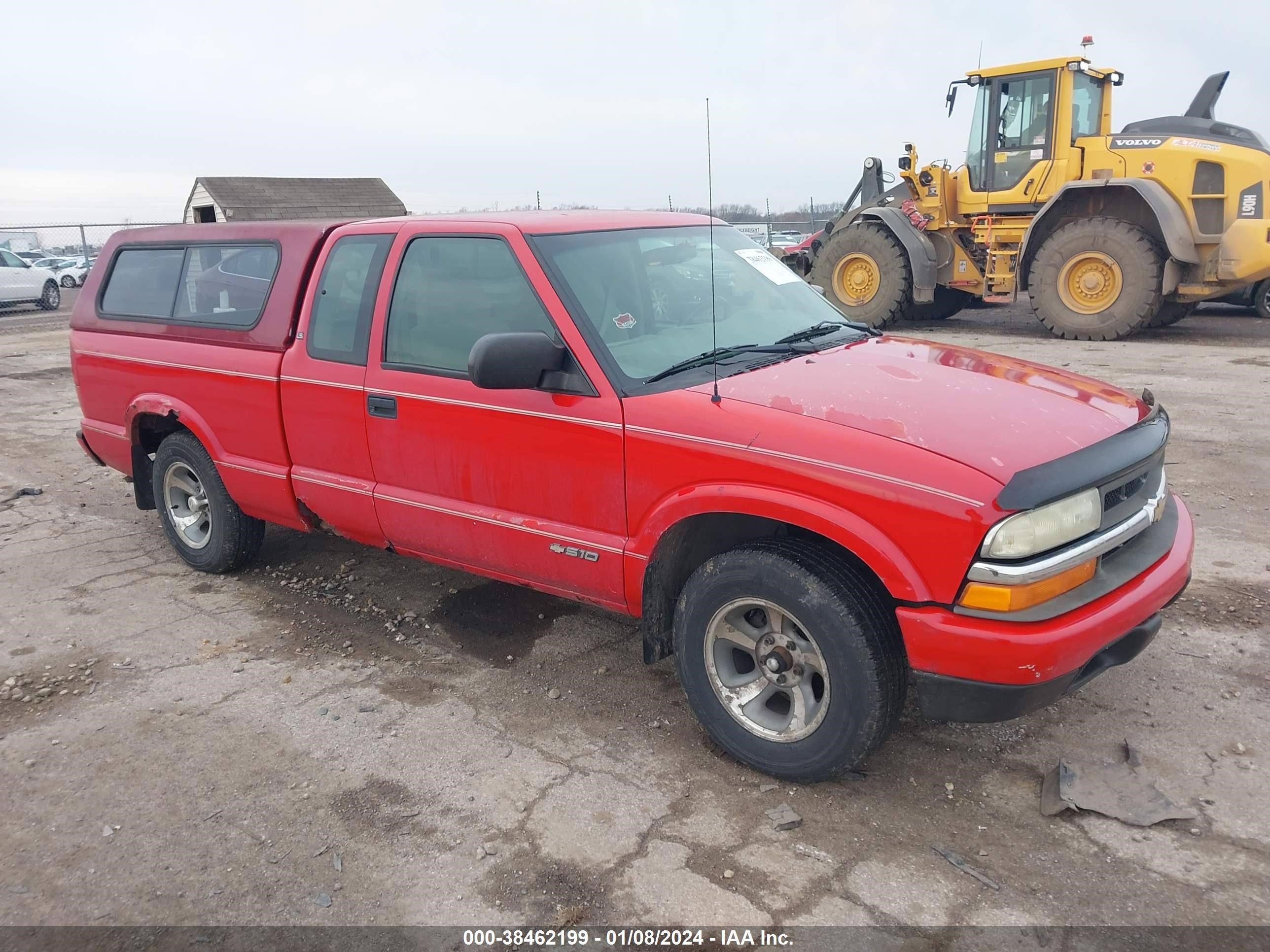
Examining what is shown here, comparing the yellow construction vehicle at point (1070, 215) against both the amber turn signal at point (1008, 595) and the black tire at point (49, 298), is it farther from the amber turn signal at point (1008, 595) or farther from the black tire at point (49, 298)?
the black tire at point (49, 298)

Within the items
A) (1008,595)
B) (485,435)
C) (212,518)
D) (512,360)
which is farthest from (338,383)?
(1008,595)

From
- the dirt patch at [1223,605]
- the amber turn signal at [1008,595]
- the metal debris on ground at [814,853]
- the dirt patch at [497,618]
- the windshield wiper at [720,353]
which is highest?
the windshield wiper at [720,353]

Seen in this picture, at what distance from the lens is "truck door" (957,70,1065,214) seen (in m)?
12.3

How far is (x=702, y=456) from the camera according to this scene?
315cm

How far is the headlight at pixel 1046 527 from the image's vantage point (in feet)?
8.74

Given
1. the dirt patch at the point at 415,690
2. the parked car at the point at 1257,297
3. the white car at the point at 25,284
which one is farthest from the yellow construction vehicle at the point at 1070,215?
the white car at the point at 25,284

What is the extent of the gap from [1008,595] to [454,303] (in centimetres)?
243

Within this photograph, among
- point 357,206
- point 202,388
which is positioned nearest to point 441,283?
point 202,388

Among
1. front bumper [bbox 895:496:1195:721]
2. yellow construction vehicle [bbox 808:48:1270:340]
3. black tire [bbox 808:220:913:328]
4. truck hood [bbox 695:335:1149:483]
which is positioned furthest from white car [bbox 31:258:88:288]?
front bumper [bbox 895:496:1195:721]

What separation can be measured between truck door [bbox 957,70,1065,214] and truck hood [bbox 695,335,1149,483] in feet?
33.1

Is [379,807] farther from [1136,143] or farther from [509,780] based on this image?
[1136,143]

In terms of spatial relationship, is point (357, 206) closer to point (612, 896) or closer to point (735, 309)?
point (735, 309)

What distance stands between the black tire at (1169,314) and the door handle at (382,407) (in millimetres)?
11837

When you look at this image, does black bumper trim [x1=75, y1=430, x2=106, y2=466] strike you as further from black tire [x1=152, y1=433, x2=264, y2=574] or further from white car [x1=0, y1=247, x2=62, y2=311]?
white car [x1=0, y1=247, x2=62, y2=311]
